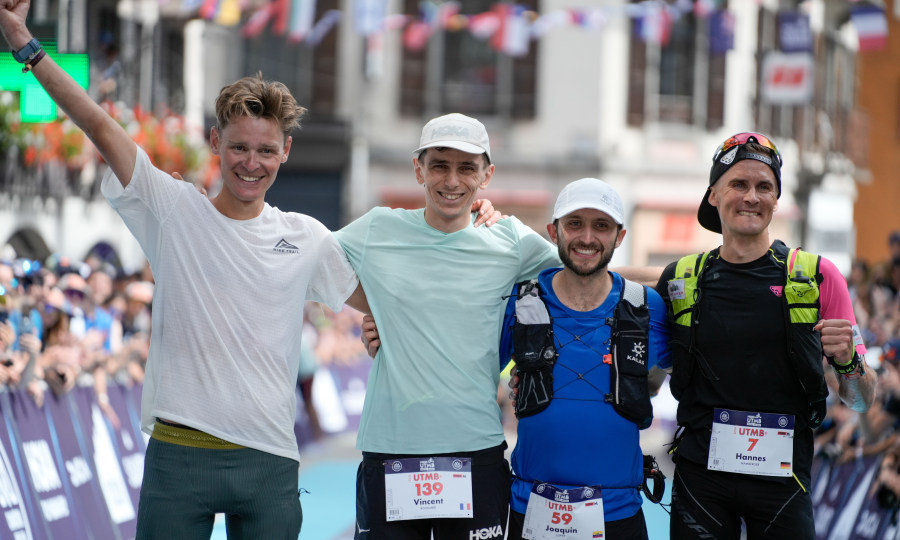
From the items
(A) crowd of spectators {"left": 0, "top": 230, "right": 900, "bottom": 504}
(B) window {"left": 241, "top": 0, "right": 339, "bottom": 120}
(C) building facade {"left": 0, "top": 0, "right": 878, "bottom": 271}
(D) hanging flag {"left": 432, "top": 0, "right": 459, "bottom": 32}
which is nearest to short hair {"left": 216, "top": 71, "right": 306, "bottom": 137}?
(A) crowd of spectators {"left": 0, "top": 230, "right": 900, "bottom": 504}

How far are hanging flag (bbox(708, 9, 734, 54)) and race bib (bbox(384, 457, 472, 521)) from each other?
15983 millimetres

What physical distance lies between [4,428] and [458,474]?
3.43 m

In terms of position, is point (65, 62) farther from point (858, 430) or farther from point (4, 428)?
point (858, 430)

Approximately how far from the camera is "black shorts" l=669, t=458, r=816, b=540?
160 inches

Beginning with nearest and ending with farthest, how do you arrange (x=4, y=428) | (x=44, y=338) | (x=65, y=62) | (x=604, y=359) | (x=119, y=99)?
(x=604, y=359), (x=65, y=62), (x=4, y=428), (x=44, y=338), (x=119, y=99)

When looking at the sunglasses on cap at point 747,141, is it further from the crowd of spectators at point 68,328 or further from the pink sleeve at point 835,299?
the crowd of spectators at point 68,328

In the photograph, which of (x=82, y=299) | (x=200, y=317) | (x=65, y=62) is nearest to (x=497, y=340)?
(x=200, y=317)

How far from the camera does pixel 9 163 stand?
13.2 meters

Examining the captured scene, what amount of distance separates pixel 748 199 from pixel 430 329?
1226mm

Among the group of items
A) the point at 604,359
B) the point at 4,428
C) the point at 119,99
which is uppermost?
the point at 119,99

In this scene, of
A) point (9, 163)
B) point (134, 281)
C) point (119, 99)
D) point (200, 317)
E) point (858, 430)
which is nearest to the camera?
point (200, 317)

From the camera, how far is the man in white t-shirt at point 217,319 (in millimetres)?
3717

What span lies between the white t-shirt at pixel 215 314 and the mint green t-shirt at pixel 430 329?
14.7 inches

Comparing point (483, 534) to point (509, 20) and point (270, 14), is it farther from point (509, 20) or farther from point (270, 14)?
point (509, 20)
